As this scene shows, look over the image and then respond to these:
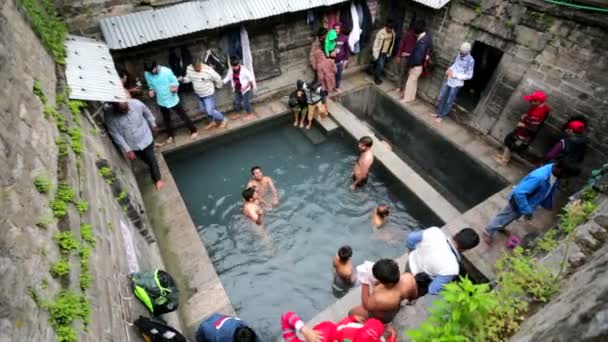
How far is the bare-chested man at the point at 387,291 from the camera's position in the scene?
3797 mm

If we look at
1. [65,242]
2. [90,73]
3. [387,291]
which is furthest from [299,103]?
[65,242]

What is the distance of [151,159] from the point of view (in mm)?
6613

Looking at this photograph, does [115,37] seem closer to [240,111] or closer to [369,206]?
[240,111]

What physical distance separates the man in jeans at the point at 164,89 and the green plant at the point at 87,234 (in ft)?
15.2

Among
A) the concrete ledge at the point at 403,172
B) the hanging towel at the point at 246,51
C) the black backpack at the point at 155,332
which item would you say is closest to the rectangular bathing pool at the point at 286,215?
the concrete ledge at the point at 403,172

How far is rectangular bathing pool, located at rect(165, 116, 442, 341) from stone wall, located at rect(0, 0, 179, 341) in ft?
6.51

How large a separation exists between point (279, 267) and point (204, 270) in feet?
4.89

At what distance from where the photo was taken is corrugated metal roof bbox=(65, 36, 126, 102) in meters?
4.73

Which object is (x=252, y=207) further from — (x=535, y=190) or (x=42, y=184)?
(x=535, y=190)

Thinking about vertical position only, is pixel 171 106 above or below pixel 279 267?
above

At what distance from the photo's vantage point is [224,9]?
733cm

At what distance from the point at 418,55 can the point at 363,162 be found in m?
3.96

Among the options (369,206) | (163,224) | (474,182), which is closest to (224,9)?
(163,224)

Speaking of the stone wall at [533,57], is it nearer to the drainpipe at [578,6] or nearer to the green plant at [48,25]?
the drainpipe at [578,6]
